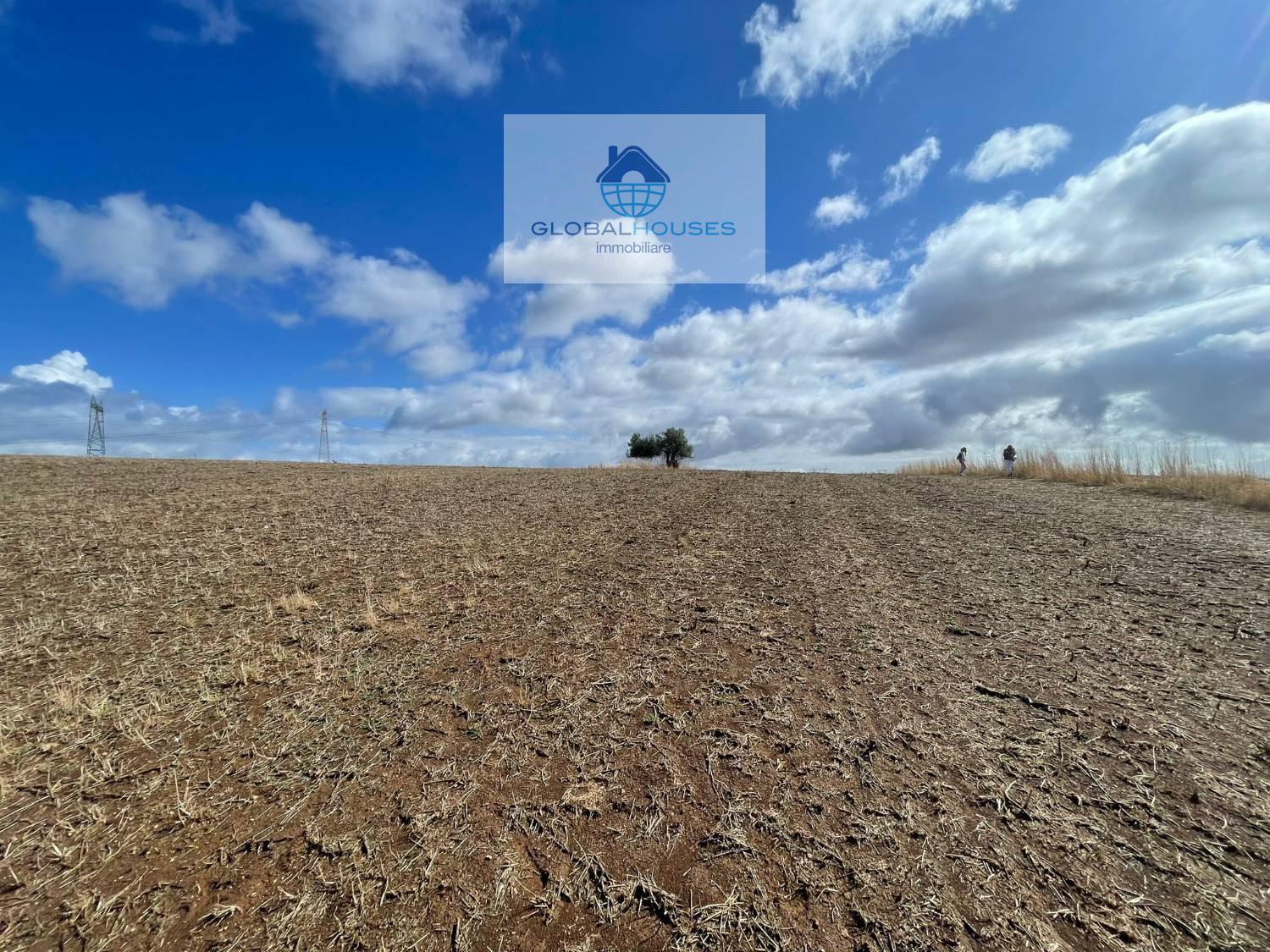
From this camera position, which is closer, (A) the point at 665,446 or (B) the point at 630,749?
(B) the point at 630,749

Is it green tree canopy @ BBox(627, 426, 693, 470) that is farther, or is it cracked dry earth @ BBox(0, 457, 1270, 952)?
green tree canopy @ BBox(627, 426, 693, 470)

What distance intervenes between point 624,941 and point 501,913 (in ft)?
1.87

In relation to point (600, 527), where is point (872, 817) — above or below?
below

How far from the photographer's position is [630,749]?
3.14m

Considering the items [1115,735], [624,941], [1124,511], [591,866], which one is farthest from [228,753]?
[1124,511]

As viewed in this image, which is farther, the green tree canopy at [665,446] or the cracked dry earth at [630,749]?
the green tree canopy at [665,446]

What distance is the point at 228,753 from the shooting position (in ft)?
10.2

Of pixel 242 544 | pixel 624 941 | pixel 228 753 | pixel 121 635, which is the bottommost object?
pixel 624 941

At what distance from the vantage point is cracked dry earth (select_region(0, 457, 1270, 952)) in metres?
2.18

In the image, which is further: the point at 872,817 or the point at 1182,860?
the point at 872,817

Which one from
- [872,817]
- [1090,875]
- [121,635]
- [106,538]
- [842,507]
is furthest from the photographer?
[842,507]

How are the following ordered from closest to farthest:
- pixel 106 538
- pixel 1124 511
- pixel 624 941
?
pixel 624 941, pixel 106 538, pixel 1124 511

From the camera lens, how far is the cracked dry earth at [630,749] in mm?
2178

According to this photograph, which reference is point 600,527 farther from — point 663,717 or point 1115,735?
point 1115,735
